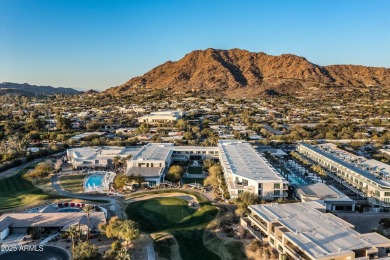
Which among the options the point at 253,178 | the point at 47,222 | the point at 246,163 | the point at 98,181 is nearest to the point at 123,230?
the point at 47,222

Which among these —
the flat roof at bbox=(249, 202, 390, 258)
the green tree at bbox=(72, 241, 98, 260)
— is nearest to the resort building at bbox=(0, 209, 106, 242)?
the green tree at bbox=(72, 241, 98, 260)

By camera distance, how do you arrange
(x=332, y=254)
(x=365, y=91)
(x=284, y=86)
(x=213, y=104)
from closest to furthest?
(x=332, y=254), (x=213, y=104), (x=365, y=91), (x=284, y=86)

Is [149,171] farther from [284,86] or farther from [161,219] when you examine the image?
[284,86]

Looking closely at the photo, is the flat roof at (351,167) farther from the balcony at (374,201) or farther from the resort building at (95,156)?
the resort building at (95,156)

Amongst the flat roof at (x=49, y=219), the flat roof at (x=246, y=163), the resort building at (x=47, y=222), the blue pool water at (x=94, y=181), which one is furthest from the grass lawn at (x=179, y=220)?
the blue pool water at (x=94, y=181)

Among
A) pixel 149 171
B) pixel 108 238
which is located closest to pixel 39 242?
pixel 108 238
